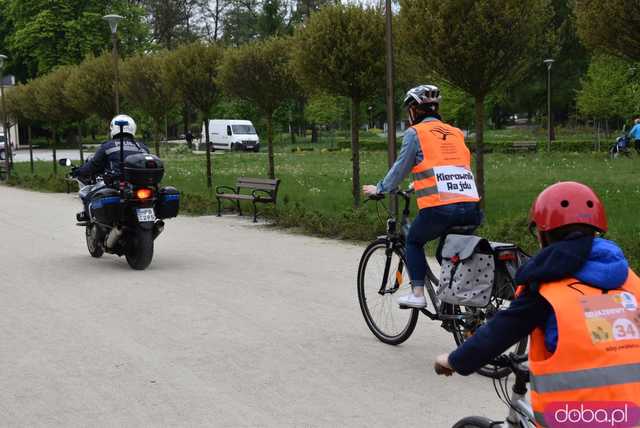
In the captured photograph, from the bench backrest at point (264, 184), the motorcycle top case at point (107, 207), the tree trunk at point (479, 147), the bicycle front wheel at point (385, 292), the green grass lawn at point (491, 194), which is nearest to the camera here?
the bicycle front wheel at point (385, 292)

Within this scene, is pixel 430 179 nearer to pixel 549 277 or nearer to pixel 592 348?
pixel 549 277

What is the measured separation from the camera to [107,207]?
10016mm

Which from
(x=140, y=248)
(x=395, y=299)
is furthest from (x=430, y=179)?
(x=140, y=248)

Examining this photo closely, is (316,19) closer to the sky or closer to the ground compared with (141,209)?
closer to the sky

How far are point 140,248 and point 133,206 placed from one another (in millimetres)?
486

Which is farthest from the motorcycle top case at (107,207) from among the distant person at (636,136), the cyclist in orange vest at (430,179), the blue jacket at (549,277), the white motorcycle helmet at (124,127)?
the distant person at (636,136)

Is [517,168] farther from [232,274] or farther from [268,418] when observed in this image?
[268,418]

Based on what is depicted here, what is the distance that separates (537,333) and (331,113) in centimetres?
5494

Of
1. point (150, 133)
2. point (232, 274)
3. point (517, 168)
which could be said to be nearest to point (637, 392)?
point (232, 274)

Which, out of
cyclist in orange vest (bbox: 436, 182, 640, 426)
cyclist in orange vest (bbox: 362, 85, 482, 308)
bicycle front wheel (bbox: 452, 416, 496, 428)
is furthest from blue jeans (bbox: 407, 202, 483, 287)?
cyclist in orange vest (bbox: 436, 182, 640, 426)

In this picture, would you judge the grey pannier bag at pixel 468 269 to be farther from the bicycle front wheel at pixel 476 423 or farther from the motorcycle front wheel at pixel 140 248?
the motorcycle front wheel at pixel 140 248

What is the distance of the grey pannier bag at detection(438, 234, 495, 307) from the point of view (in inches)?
195

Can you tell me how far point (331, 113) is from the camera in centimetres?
5712

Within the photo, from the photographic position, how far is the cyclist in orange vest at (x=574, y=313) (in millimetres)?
2422
